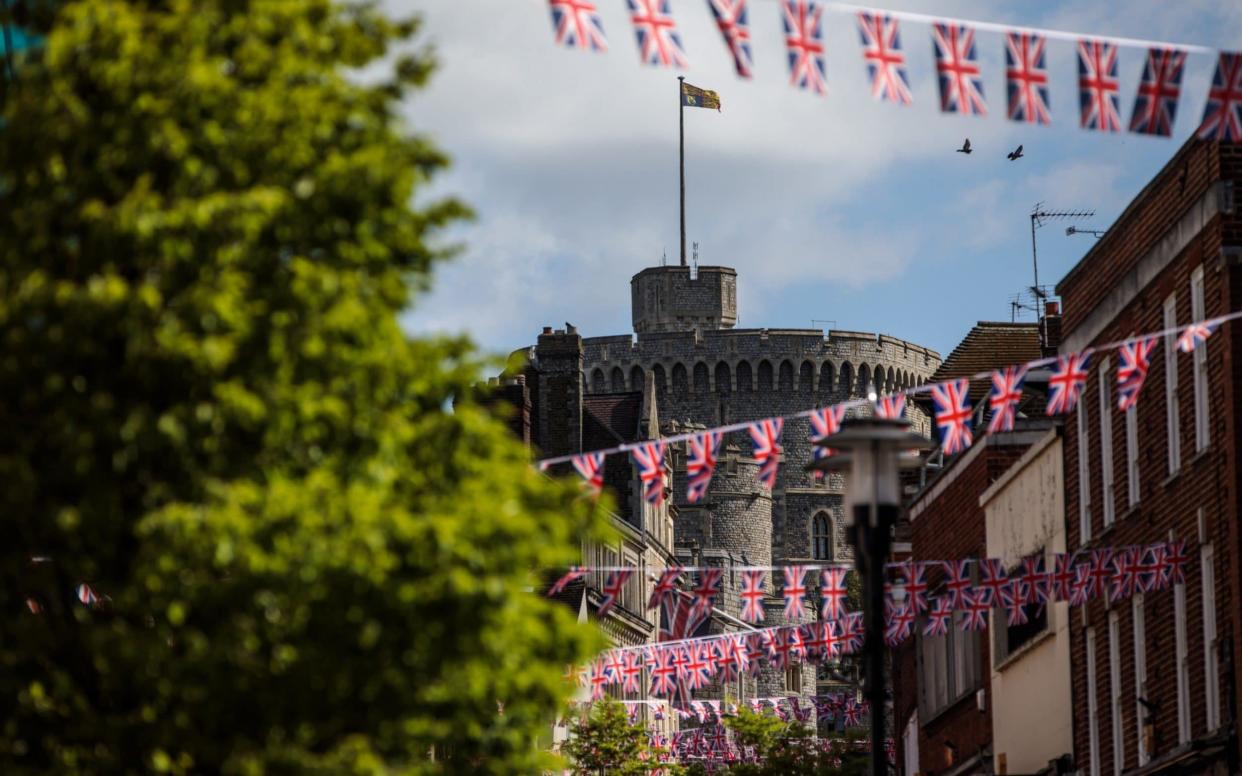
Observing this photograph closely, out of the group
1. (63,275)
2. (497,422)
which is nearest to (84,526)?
(63,275)

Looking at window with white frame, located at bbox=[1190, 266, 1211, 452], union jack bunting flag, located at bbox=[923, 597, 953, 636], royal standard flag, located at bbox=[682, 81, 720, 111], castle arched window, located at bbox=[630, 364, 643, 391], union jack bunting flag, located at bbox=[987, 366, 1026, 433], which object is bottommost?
union jack bunting flag, located at bbox=[923, 597, 953, 636]

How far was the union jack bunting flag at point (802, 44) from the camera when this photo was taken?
1719 cm

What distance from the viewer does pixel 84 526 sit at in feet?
46.2

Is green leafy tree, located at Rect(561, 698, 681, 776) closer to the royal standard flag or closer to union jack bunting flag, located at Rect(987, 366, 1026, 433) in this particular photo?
union jack bunting flag, located at Rect(987, 366, 1026, 433)

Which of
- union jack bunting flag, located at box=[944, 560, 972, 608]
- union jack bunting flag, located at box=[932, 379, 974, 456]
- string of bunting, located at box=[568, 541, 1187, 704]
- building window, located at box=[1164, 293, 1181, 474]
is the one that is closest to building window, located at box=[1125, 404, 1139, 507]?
string of bunting, located at box=[568, 541, 1187, 704]

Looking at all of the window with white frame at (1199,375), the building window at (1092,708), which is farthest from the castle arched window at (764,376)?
the window with white frame at (1199,375)

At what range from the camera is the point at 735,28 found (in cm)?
1709

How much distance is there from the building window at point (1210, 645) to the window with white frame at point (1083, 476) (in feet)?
18.5

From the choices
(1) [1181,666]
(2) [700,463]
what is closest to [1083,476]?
(1) [1181,666]

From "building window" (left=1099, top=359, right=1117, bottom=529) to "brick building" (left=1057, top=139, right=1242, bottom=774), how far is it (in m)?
0.02

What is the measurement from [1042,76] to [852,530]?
3.31 m

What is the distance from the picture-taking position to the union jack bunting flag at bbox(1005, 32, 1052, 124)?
17.9 meters

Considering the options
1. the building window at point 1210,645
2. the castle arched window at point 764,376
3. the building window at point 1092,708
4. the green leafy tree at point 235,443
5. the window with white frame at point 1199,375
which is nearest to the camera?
the green leafy tree at point 235,443

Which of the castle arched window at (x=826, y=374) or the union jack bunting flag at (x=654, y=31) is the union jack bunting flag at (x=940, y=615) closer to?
the union jack bunting flag at (x=654, y=31)
